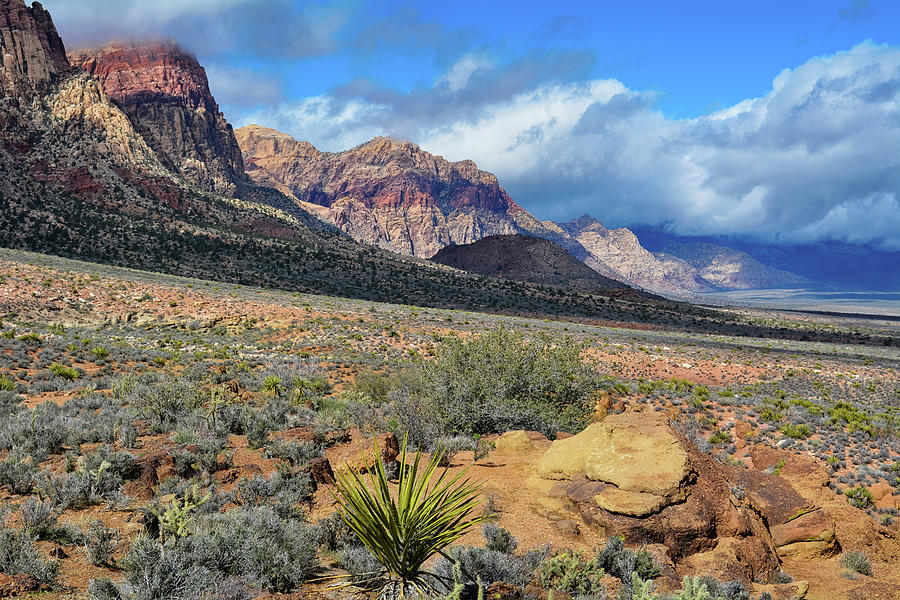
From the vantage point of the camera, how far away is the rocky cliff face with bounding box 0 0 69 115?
2950 inches

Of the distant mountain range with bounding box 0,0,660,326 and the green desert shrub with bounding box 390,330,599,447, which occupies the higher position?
the distant mountain range with bounding box 0,0,660,326

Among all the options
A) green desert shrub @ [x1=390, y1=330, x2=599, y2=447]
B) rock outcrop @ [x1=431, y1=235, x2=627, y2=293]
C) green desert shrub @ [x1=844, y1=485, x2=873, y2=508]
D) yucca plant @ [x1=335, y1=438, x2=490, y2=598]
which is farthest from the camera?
rock outcrop @ [x1=431, y1=235, x2=627, y2=293]

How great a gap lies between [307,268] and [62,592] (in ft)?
208

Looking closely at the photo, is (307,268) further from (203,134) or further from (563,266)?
(203,134)

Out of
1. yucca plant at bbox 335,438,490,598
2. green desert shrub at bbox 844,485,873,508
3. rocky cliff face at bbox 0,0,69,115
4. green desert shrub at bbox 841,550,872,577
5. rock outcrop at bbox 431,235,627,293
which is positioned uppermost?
rocky cliff face at bbox 0,0,69,115

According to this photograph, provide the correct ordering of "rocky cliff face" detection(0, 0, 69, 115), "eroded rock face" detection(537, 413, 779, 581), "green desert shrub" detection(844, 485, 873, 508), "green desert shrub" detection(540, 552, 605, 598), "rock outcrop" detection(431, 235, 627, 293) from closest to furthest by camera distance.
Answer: "green desert shrub" detection(540, 552, 605, 598), "eroded rock face" detection(537, 413, 779, 581), "green desert shrub" detection(844, 485, 873, 508), "rocky cliff face" detection(0, 0, 69, 115), "rock outcrop" detection(431, 235, 627, 293)

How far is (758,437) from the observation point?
16156mm

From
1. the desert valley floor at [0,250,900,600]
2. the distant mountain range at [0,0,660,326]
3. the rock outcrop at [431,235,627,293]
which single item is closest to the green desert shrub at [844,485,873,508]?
the desert valley floor at [0,250,900,600]

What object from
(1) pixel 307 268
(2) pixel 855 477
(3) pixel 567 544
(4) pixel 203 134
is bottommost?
(2) pixel 855 477

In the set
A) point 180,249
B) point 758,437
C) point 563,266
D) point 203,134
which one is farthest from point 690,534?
point 203,134

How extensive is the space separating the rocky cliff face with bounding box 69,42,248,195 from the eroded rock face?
136981 millimetres

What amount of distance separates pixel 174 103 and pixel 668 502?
167559 mm

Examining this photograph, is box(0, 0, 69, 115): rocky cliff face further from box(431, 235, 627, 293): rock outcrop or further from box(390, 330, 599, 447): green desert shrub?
box(390, 330, 599, 447): green desert shrub

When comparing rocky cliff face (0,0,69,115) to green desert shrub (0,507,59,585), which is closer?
green desert shrub (0,507,59,585)
